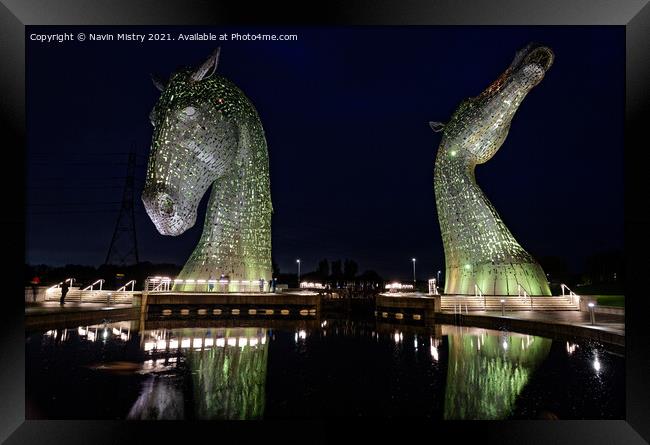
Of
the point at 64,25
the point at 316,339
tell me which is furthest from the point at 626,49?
the point at 316,339

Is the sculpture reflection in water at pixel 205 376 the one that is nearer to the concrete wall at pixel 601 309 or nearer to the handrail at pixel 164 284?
the handrail at pixel 164 284

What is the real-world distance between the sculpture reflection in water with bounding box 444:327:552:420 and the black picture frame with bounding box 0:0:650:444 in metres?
0.40

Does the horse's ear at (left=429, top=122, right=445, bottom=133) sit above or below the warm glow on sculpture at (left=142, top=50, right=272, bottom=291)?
above

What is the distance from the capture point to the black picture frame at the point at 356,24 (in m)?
5.49

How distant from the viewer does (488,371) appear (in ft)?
25.4

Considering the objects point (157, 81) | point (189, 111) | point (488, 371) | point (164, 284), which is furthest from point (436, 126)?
point (488, 371)

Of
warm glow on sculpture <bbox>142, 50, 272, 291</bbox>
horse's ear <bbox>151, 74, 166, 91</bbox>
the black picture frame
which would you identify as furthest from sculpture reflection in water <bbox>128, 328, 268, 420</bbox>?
horse's ear <bbox>151, 74, 166, 91</bbox>

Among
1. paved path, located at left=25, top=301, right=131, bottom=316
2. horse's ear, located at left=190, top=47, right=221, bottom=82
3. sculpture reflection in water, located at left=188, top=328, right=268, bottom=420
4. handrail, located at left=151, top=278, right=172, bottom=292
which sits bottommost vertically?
sculpture reflection in water, located at left=188, top=328, right=268, bottom=420

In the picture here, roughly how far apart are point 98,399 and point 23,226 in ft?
7.61

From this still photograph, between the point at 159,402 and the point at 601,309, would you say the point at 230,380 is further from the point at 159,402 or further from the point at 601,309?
the point at 601,309

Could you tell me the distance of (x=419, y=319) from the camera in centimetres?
1655

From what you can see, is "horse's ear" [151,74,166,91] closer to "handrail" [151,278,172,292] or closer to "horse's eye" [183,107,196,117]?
"horse's eye" [183,107,196,117]

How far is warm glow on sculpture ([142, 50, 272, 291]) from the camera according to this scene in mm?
15328

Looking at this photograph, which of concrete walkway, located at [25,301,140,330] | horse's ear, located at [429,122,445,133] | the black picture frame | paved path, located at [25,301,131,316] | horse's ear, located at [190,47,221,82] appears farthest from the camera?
horse's ear, located at [429,122,445,133]
